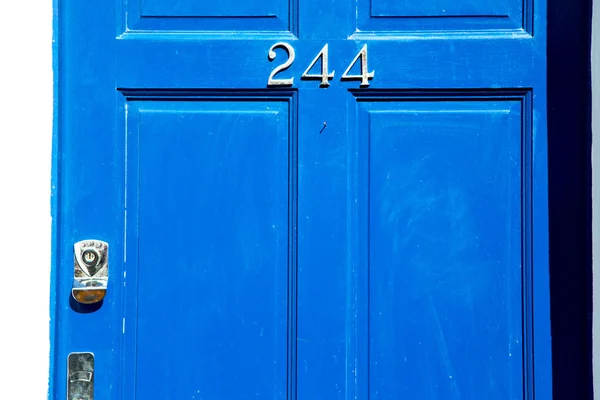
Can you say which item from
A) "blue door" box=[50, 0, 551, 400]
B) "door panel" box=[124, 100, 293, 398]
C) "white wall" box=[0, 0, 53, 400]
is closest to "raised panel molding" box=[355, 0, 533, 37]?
"blue door" box=[50, 0, 551, 400]

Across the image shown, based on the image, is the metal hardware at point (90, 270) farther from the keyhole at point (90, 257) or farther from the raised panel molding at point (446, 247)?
the raised panel molding at point (446, 247)

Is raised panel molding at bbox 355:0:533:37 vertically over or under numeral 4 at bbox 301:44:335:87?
over

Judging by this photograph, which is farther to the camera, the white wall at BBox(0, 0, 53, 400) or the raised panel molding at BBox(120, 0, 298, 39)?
the raised panel molding at BBox(120, 0, 298, 39)

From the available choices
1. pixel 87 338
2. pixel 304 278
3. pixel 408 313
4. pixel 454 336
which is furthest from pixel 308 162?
pixel 87 338

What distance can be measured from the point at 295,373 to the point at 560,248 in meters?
0.80

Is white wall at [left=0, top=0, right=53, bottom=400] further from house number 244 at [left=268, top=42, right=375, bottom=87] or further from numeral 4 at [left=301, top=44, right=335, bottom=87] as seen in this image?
numeral 4 at [left=301, top=44, right=335, bottom=87]

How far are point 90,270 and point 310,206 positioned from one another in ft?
2.08

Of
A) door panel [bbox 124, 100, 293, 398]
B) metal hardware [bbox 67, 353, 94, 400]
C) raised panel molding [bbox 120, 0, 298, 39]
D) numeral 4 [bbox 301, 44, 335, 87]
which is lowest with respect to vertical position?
metal hardware [bbox 67, 353, 94, 400]

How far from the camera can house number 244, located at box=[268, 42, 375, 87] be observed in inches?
75.6

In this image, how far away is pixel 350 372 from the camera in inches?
75.1

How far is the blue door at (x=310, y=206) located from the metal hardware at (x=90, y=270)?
0.02m

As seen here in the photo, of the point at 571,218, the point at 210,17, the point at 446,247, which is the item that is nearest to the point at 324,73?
the point at 210,17

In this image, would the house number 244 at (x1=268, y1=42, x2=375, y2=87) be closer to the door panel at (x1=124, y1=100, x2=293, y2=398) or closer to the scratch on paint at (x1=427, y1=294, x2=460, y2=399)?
the door panel at (x1=124, y1=100, x2=293, y2=398)

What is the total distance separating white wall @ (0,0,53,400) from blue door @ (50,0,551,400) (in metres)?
0.05
